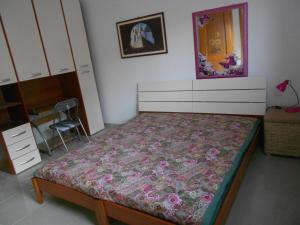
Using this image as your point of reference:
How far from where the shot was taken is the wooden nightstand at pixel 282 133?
240 cm

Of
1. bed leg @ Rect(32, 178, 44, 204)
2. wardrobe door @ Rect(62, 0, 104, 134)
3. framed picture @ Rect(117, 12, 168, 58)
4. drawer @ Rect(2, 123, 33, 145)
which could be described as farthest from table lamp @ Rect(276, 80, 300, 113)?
drawer @ Rect(2, 123, 33, 145)

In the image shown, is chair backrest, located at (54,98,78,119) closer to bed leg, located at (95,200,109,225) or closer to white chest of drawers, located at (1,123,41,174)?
white chest of drawers, located at (1,123,41,174)

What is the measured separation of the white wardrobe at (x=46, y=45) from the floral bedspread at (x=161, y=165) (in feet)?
4.25

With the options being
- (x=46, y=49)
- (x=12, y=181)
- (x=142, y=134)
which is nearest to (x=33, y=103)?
(x=46, y=49)

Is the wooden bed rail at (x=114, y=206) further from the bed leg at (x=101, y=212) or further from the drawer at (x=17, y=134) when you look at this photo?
the drawer at (x=17, y=134)

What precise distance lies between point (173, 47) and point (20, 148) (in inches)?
93.9

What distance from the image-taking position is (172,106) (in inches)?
137

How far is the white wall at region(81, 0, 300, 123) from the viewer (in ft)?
8.64

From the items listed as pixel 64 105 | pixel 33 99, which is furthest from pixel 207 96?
pixel 33 99

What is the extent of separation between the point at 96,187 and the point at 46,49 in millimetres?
2310

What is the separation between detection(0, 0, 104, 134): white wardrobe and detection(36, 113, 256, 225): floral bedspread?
51.0 inches

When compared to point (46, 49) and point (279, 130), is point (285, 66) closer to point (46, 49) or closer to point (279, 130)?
point (279, 130)

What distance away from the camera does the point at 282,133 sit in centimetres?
246

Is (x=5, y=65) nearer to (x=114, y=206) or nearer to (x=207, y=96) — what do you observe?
(x=114, y=206)
